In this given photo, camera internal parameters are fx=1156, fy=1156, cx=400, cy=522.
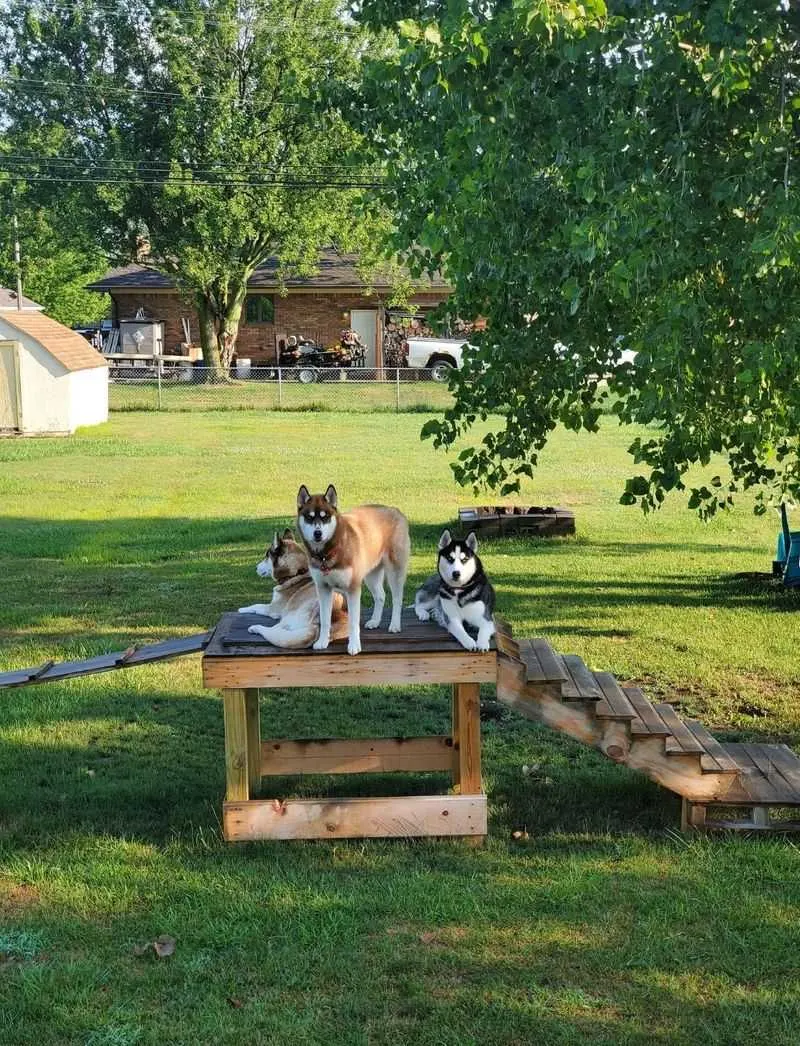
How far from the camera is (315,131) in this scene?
44188 mm

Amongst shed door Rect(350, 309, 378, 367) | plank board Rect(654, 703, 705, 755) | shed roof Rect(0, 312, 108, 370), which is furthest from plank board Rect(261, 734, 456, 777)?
shed door Rect(350, 309, 378, 367)

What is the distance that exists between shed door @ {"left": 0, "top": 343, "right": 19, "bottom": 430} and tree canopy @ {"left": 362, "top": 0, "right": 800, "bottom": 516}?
79.6 feet

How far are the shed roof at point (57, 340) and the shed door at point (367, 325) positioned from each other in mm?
17776

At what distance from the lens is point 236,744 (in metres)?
6.60

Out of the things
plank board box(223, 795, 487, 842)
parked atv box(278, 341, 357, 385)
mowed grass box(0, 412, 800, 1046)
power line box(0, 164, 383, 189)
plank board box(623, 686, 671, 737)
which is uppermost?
power line box(0, 164, 383, 189)

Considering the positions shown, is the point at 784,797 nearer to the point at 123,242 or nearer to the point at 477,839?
the point at 477,839

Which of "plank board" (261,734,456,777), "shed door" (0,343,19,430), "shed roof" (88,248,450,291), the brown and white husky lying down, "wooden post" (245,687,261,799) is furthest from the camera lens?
"shed roof" (88,248,450,291)

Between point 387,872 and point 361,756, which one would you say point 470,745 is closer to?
point 387,872

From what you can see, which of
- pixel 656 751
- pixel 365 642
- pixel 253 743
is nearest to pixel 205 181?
pixel 253 743

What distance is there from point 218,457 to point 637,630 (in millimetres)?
15646

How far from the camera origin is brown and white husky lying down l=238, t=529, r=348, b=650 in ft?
21.9

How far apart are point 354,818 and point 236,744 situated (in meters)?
0.80

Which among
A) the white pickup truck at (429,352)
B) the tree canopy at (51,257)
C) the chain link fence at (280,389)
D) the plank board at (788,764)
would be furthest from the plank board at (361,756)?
the tree canopy at (51,257)

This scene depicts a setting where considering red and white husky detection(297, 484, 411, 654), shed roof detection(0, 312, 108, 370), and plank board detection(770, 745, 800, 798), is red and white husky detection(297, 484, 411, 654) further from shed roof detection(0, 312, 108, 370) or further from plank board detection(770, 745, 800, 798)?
shed roof detection(0, 312, 108, 370)
